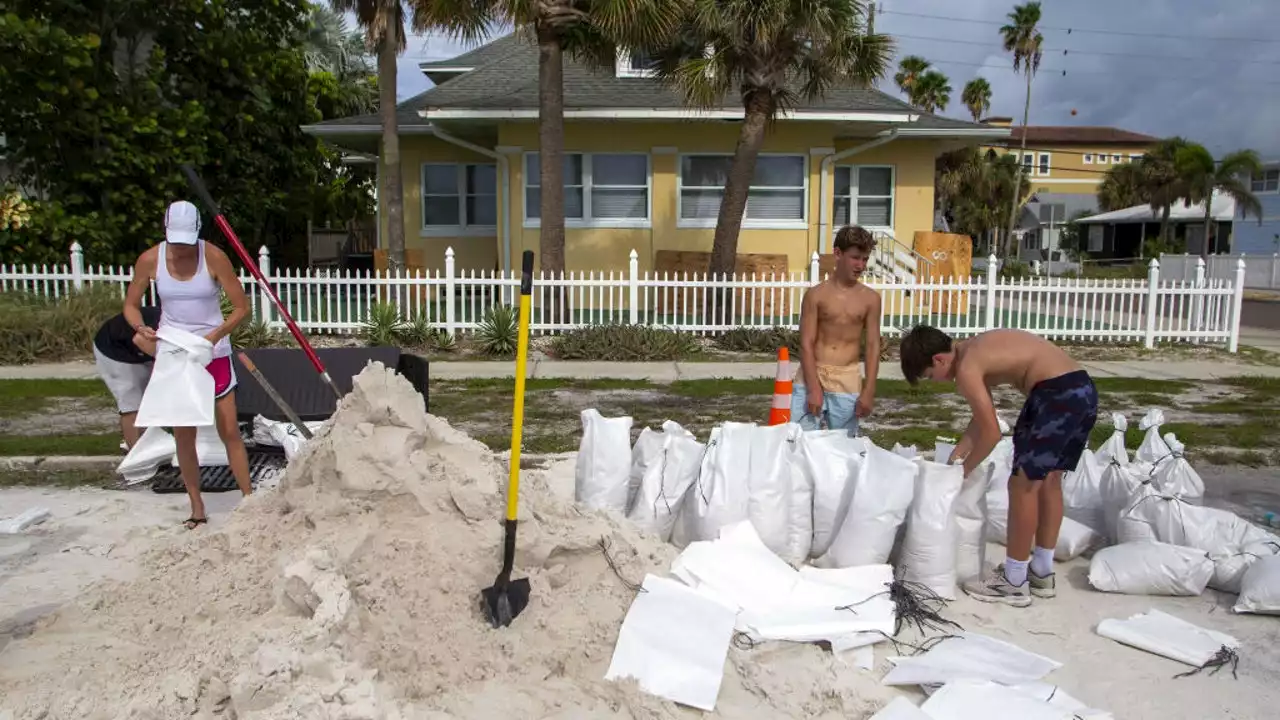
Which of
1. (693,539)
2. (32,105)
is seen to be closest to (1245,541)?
(693,539)

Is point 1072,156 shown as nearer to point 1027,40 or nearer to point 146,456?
point 1027,40

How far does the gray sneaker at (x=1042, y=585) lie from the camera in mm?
4496

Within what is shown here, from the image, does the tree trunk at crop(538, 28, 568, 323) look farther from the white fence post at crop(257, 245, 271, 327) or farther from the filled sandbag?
the filled sandbag

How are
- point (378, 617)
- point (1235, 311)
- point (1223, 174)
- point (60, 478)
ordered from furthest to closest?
point (1223, 174) < point (1235, 311) < point (60, 478) < point (378, 617)

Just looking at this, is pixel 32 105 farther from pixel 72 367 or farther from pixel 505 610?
pixel 505 610

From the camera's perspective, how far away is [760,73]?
48.6ft

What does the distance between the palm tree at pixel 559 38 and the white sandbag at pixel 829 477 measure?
9.88 metres

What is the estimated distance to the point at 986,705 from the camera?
3.32 metres

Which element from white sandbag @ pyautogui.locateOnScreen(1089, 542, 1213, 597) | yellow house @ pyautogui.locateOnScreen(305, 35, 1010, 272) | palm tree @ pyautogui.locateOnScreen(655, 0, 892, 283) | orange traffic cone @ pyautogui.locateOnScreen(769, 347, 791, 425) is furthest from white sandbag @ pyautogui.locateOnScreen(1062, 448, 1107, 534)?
yellow house @ pyautogui.locateOnScreen(305, 35, 1010, 272)

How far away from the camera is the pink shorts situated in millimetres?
5355

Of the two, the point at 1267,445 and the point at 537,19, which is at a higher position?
the point at 537,19

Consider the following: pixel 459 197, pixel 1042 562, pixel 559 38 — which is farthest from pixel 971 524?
pixel 459 197

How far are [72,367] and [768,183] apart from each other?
40.0ft

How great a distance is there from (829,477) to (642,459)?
0.98m
